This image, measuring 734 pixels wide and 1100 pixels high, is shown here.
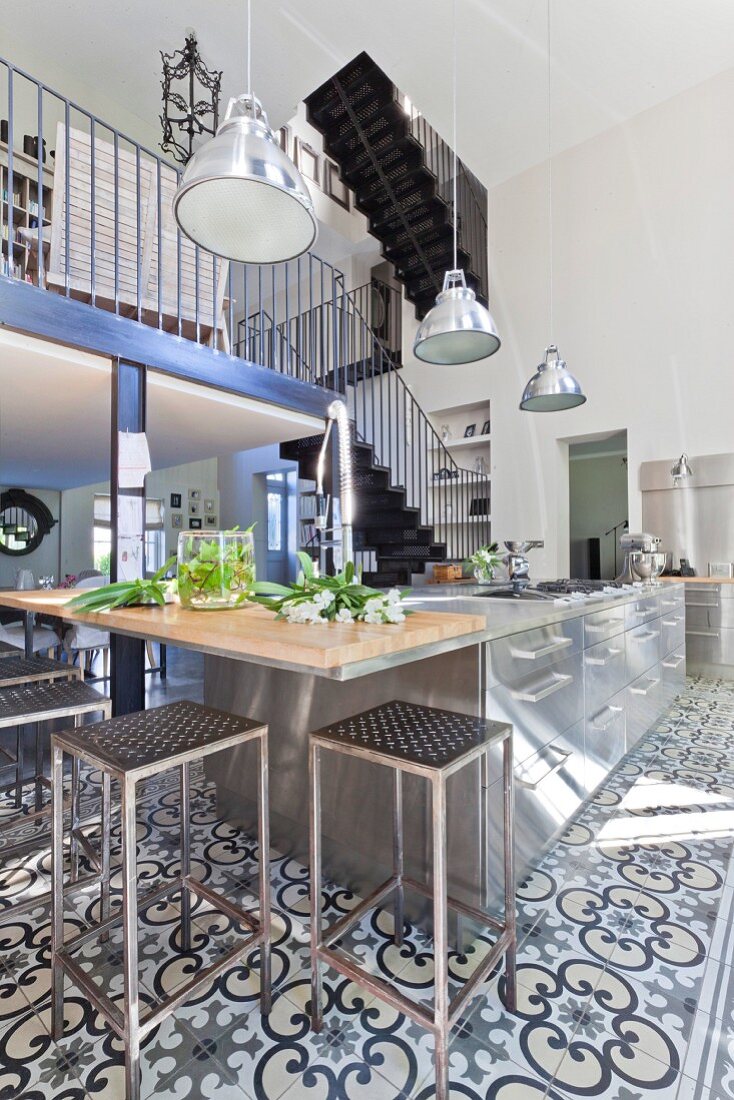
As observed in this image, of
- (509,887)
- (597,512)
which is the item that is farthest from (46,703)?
(597,512)

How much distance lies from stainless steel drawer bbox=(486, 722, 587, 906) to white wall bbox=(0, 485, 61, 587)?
7861 mm

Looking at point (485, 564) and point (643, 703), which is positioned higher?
point (485, 564)

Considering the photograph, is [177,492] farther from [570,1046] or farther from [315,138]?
[570,1046]

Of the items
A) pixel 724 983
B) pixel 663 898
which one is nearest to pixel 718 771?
pixel 663 898

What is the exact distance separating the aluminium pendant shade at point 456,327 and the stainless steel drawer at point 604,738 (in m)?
1.83

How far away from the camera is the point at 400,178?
587cm

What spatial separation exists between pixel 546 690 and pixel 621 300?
18.1ft

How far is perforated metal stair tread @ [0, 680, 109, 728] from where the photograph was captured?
146 cm

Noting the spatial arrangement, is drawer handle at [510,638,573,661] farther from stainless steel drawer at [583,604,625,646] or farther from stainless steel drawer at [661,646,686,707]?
stainless steel drawer at [661,646,686,707]

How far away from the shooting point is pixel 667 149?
534 cm

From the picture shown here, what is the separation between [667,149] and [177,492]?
317 inches

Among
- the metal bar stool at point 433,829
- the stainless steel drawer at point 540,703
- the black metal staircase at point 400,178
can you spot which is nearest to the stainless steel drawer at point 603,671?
the stainless steel drawer at point 540,703

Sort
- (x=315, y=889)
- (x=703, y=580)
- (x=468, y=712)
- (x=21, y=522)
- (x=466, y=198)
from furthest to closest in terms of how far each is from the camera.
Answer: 1. (x=21, y=522)
2. (x=466, y=198)
3. (x=703, y=580)
4. (x=468, y=712)
5. (x=315, y=889)

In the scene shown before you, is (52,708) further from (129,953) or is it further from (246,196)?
(246,196)
